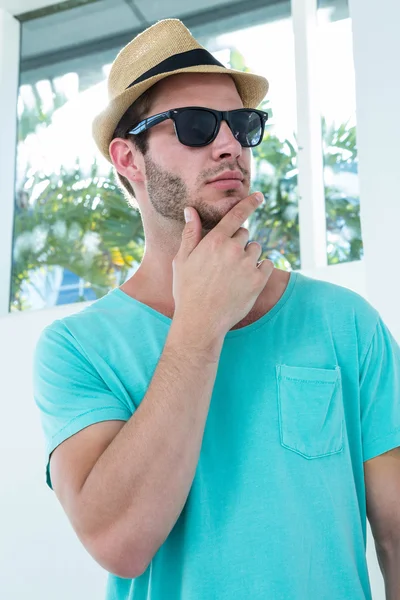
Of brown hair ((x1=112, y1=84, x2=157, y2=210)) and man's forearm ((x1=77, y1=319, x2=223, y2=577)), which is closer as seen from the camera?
man's forearm ((x1=77, y1=319, x2=223, y2=577))

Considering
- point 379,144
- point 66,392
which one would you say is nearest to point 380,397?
point 66,392

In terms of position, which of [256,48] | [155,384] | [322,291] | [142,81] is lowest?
[155,384]

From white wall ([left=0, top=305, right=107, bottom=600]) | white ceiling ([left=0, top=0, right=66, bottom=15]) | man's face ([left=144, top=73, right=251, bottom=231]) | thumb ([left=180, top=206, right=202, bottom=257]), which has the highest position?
white ceiling ([left=0, top=0, right=66, bottom=15])

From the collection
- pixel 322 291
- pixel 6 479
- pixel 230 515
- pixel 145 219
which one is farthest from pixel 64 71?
pixel 230 515

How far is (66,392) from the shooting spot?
50.7 inches

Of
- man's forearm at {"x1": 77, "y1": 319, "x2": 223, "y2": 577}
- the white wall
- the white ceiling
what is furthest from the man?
the white ceiling

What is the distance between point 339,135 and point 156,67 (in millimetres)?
1353

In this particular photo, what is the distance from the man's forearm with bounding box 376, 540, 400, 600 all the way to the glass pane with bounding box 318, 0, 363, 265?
4.75 ft

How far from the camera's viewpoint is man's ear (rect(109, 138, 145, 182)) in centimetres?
158

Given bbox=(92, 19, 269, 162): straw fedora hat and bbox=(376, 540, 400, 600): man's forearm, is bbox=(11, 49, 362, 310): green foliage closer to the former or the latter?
bbox=(92, 19, 269, 162): straw fedora hat

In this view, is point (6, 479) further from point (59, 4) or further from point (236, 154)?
point (59, 4)

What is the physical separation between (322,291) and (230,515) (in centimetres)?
45

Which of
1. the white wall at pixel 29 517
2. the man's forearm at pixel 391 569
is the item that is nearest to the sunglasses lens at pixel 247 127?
the man's forearm at pixel 391 569

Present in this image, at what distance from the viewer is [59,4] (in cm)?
346
